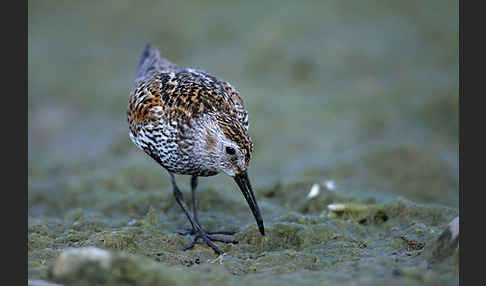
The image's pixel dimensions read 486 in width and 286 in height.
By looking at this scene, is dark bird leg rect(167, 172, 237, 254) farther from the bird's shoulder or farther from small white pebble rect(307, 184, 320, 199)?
small white pebble rect(307, 184, 320, 199)

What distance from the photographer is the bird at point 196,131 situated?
16.8ft

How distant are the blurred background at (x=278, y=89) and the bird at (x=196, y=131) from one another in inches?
66.3

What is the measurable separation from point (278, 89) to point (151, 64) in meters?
4.22

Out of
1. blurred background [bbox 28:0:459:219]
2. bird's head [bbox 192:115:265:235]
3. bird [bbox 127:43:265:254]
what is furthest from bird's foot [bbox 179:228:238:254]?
blurred background [bbox 28:0:459:219]

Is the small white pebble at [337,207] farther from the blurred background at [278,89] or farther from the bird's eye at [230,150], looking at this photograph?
the bird's eye at [230,150]

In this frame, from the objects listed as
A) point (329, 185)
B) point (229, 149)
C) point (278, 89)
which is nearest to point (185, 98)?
point (229, 149)

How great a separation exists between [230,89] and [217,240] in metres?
1.69

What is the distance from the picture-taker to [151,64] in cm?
718

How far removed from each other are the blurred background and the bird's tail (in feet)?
5.17

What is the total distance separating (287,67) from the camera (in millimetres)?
11242

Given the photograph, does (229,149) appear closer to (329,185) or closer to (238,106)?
(238,106)

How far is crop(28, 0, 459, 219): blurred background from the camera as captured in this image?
812 centimetres

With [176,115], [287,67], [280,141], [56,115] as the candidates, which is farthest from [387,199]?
[56,115]

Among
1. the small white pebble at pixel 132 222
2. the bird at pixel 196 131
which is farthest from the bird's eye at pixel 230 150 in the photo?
the small white pebble at pixel 132 222
